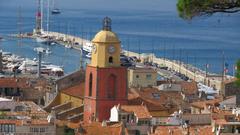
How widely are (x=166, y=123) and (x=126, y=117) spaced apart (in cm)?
145

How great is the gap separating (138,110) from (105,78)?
3257mm

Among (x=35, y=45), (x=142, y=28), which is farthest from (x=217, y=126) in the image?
(x=142, y=28)

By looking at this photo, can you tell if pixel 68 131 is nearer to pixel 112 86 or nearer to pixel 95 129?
pixel 95 129

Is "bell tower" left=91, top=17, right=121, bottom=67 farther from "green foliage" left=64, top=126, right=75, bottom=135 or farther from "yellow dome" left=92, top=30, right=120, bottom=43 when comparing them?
"green foliage" left=64, top=126, right=75, bottom=135

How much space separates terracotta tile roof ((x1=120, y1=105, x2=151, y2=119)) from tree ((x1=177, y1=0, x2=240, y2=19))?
19205 millimetres

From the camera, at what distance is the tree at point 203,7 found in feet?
34.7

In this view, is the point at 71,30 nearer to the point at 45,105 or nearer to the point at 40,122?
the point at 45,105

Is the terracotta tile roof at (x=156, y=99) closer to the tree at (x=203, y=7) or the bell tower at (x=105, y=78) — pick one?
the bell tower at (x=105, y=78)

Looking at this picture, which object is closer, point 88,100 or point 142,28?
point 88,100

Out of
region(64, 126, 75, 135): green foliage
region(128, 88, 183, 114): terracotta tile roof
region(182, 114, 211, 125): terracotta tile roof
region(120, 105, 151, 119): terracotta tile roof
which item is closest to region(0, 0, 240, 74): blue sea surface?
region(128, 88, 183, 114): terracotta tile roof

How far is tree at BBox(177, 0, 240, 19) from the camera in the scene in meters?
10.6

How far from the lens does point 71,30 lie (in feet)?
420

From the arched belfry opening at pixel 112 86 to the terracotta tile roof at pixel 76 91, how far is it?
1.83m

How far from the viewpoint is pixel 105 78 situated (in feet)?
110
